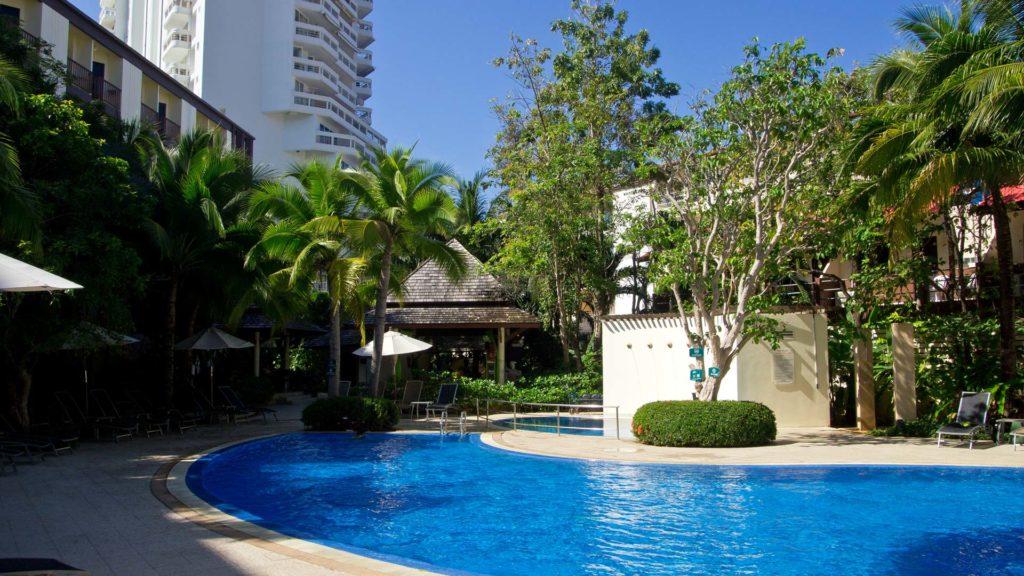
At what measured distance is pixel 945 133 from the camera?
1516 centimetres

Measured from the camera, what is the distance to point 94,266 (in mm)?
15250

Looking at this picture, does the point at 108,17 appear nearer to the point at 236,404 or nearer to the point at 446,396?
the point at 236,404

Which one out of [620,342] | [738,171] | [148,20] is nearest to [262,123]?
[148,20]

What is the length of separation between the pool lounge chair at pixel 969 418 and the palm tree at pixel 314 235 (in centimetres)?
1337

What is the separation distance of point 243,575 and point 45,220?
11.2 m

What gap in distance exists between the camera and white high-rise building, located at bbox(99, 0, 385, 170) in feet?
209

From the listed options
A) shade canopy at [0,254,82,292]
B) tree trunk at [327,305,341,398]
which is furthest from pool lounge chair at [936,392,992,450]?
shade canopy at [0,254,82,292]

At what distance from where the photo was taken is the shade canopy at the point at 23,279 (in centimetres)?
754

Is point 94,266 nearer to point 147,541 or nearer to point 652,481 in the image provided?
point 147,541

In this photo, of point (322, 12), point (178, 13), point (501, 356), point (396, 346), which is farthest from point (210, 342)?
point (178, 13)

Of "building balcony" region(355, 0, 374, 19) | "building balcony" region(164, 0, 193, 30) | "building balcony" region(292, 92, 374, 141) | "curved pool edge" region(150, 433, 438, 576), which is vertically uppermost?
"building balcony" region(355, 0, 374, 19)

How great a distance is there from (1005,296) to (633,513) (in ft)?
33.3

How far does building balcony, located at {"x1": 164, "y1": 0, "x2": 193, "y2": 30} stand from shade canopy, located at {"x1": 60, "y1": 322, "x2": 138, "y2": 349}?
60897mm

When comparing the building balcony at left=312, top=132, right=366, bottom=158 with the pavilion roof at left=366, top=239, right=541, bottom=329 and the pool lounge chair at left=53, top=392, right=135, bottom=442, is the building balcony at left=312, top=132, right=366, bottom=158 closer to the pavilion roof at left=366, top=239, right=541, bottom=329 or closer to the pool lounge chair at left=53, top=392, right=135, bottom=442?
the pavilion roof at left=366, top=239, right=541, bottom=329
